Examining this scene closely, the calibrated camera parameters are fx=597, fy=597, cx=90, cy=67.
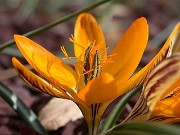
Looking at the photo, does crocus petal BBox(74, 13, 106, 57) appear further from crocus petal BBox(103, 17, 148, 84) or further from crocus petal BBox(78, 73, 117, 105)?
crocus petal BBox(78, 73, 117, 105)

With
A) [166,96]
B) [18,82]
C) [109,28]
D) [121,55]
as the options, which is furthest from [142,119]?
[109,28]

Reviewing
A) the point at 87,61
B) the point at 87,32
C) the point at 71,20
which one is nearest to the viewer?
the point at 87,61

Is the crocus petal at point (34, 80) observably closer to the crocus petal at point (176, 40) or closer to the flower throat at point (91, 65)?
the flower throat at point (91, 65)

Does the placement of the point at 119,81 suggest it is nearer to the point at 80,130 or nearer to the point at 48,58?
the point at 48,58

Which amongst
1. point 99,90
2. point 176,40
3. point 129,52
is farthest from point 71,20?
point 99,90

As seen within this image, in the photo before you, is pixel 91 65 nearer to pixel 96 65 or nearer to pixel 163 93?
pixel 96 65

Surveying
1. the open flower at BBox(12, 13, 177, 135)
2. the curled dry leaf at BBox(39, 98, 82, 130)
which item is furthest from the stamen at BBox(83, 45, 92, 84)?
the curled dry leaf at BBox(39, 98, 82, 130)
